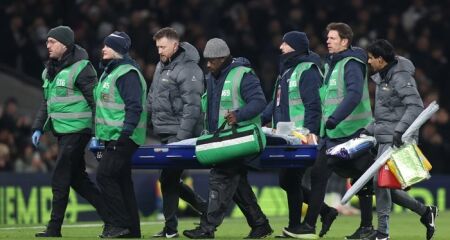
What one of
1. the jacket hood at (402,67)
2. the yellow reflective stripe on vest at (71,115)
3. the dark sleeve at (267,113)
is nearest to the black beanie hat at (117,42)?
the yellow reflective stripe on vest at (71,115)

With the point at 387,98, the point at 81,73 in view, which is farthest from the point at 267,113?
the point at 81,73

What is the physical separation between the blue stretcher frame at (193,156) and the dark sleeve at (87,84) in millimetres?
750

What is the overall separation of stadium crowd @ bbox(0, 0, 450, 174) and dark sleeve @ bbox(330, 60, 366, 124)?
974cm

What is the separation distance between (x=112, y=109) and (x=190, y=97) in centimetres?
96

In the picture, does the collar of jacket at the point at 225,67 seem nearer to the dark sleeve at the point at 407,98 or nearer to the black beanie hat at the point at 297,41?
the black beanie hat at the point at 297,41

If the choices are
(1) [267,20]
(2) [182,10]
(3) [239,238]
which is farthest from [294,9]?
(3) [239,238]

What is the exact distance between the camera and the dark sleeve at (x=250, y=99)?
1384 cm

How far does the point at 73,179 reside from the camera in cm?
1481

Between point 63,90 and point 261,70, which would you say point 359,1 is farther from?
point 63,90

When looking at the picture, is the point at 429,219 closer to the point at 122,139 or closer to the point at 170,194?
the point at 170,194

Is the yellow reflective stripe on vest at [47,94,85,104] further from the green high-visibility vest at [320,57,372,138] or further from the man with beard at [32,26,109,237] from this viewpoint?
the green high-visibility vest at [320,57,372,138]

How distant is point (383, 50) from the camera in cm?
1406

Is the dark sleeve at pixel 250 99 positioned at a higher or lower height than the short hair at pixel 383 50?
lower

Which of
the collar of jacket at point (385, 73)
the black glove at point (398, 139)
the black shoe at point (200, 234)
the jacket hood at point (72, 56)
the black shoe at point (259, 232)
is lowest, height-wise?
the black shoe at point (259, 232)
